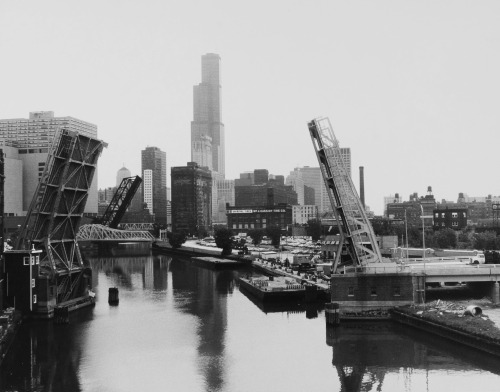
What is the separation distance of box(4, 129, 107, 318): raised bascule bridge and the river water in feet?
5.98

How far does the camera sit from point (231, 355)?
2930cm

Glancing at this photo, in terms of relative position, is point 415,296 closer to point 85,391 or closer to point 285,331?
point 285,331

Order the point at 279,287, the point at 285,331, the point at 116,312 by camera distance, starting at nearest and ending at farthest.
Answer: the point at 285,331, the point at 116,312, the point at 279,287

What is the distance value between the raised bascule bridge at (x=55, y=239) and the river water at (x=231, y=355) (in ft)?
5.98

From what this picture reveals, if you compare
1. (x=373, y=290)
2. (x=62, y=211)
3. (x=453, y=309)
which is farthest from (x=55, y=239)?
(x=453, y=309)

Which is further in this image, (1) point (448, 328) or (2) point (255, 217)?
(2) point (255, 217)

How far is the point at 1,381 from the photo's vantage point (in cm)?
2511

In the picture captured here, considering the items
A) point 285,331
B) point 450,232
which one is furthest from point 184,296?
point 450,232

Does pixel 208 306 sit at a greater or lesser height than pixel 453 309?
lesser

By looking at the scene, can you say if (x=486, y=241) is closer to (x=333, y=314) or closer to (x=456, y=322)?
(x=333, y=314)

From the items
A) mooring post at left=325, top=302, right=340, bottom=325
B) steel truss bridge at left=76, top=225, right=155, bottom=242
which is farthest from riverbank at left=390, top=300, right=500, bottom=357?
steel truss bridge at left=76, top=225, right=155, bottom=242

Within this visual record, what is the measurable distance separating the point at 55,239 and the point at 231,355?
60.3 feet

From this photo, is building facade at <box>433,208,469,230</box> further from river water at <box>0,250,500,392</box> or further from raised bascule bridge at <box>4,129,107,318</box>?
raised bascule bridge at <box>4,129,107,318</box>

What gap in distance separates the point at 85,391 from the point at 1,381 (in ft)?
12.5
